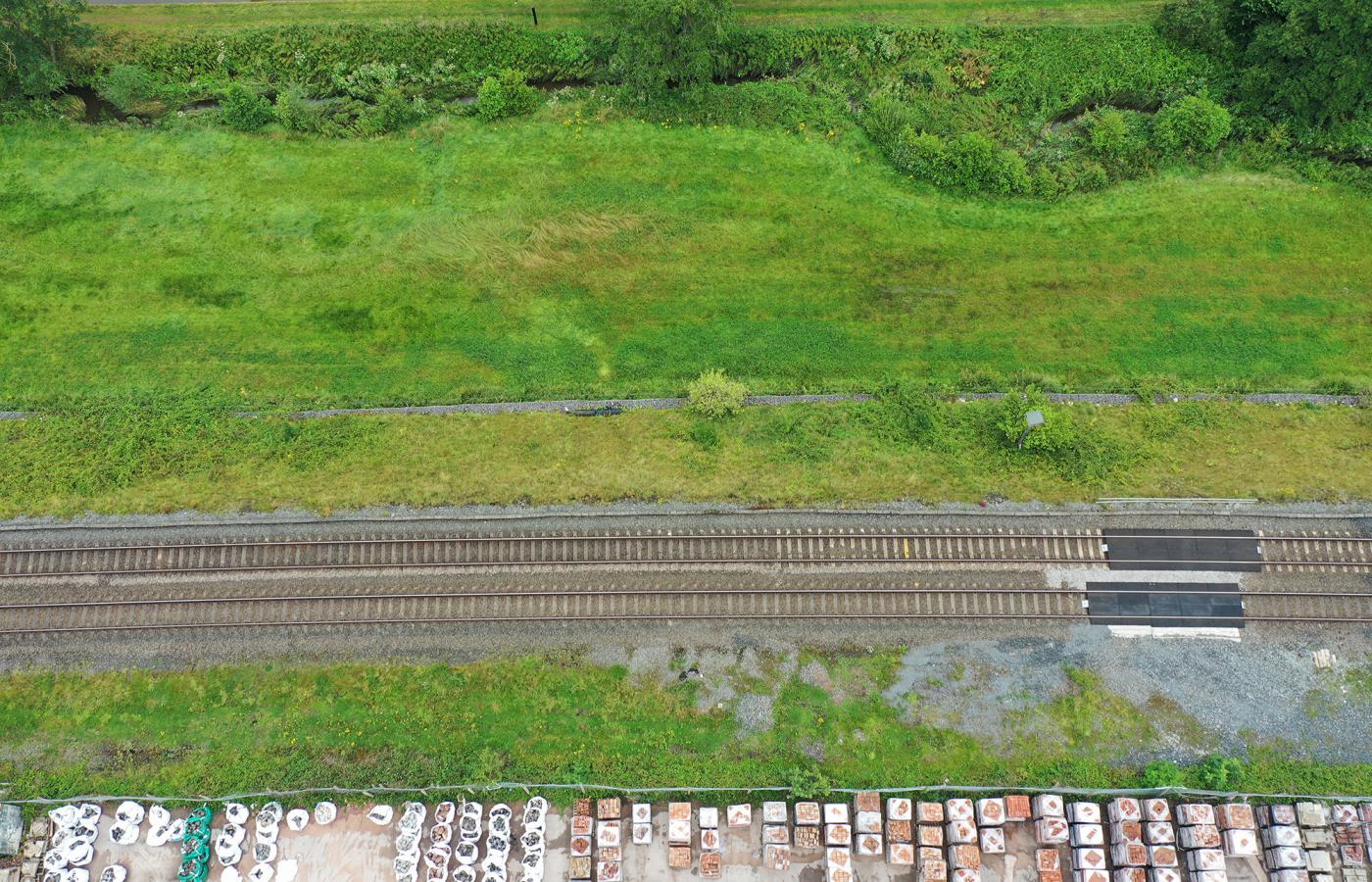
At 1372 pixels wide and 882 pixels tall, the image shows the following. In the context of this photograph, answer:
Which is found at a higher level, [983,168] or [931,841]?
[983,168]

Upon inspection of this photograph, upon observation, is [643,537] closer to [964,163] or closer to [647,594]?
[647,594]

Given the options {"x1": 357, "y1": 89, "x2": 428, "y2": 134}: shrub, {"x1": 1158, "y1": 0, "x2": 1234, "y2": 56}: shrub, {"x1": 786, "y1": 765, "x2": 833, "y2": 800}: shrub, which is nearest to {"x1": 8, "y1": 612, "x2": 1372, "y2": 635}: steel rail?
{"x1": 786, "y1": 765, "x2": 833, "y2": 800}: shrub

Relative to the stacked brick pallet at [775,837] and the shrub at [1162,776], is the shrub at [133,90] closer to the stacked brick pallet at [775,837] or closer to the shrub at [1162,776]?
the stacked brick pallet at [775,837]

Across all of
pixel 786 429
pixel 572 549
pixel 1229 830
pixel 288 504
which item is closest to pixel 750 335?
pixel 786 429

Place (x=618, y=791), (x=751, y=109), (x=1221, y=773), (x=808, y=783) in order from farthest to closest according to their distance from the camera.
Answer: (x=751, y=109), (x=618, y=791), (x=808, y=783), (x=1221, y=773)

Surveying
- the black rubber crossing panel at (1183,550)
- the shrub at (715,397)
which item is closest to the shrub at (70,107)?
the shrub at (715,397)

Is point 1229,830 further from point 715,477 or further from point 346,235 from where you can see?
point 346,235

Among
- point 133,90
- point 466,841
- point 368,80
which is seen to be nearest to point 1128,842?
point 466,841
